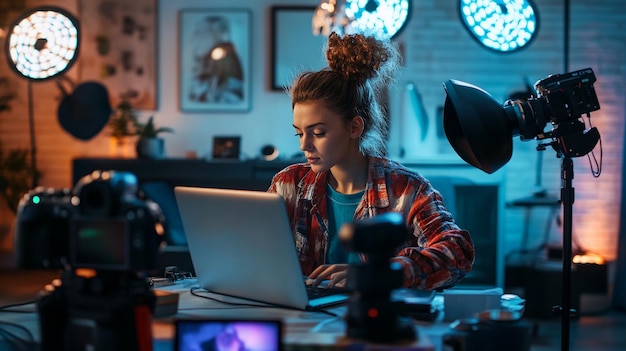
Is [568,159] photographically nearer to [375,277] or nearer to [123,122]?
[375,277]

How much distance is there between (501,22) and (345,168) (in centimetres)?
98

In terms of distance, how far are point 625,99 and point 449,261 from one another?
4.02 m

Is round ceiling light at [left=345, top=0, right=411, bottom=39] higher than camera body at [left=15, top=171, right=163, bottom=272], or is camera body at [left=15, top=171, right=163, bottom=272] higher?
round ceiling light at [left=345, top=0, right=411, bottom=39]

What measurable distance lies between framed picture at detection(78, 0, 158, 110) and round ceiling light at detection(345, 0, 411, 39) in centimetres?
298

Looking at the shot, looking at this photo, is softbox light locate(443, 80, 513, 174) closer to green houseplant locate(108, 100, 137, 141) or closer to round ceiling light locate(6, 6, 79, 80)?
round ceiling light locate(6, 6, 79, 80)

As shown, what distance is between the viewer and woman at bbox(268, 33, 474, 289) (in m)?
2.41

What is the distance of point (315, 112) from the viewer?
2.44 meters

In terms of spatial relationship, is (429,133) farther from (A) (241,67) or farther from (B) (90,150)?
(B) (90,150)

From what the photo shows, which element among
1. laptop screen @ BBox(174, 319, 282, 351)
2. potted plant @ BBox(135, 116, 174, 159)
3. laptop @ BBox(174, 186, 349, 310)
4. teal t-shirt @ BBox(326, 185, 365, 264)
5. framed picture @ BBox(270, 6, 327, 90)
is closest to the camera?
laptop screen @ BBox(174, 319, 282, 351)

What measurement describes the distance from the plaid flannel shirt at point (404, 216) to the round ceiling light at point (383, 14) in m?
0.89

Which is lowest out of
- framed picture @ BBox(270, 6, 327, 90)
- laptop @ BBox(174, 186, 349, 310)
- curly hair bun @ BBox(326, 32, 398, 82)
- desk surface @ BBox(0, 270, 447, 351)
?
desk surface @ BBox(0, 270, 447, 351)

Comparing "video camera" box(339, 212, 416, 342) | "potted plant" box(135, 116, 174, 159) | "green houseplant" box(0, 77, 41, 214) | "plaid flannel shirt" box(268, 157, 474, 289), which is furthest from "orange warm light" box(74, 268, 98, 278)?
"green houseplant" box(0, 77, 41, 214)

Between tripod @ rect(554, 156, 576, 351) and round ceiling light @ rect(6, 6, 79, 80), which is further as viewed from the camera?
tripod @ rect(554, 156, 576, 351)

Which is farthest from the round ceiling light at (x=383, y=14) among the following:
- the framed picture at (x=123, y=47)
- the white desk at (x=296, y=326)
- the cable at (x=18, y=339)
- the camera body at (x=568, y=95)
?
the framed picture at (x=123, y=47)
